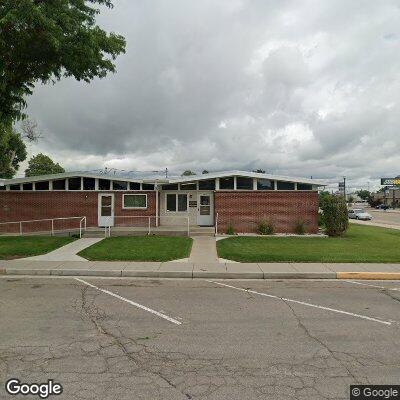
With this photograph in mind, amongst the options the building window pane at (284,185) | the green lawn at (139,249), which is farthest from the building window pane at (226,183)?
the green lawn at (139,249)

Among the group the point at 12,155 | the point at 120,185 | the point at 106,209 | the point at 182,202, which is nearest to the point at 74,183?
the point at 106,209

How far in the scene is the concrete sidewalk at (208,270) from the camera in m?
10.2

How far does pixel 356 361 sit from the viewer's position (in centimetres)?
458

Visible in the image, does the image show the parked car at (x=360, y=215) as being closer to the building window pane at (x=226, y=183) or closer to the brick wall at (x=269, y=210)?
the brick wall at (x=269, y=210)

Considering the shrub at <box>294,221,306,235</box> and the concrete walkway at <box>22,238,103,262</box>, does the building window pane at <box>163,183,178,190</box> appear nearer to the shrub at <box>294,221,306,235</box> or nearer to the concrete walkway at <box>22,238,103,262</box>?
the concrete walkway at <box>22,238,103,262</box>

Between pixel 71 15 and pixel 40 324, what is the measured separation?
10.8 m

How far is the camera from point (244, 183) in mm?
20609

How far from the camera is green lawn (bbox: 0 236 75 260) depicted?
512 inches

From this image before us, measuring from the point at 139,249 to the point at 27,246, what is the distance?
4.65 meters

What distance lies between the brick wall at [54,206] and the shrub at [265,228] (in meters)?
6.45

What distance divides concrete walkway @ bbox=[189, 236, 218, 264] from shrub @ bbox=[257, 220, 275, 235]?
3084 millimetres

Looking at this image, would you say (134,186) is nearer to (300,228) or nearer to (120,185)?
(120,185)

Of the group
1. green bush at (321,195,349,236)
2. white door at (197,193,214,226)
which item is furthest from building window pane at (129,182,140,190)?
green bush at (321,195,349,236)

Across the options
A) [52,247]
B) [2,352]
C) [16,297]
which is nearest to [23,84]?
[52,247]
